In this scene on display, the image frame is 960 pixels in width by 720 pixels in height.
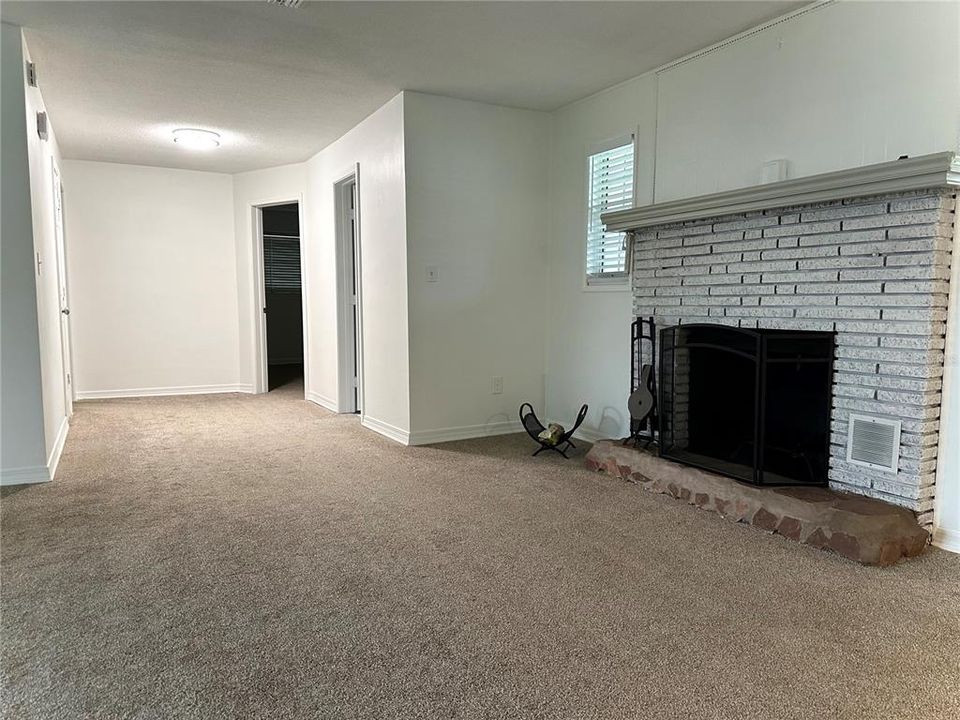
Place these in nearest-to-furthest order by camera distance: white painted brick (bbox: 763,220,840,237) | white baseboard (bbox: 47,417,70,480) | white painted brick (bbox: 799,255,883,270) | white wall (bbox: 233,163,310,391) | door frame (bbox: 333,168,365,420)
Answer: white painted brick (bbox: 799,255,883,270)
white painted brick (bbox: 763,220,840,237)
white baseboard (bbox: 47,417,70,480)
door frame (bbox: 333,168,365,420)
white wall (bbox: 233,163,310,391)

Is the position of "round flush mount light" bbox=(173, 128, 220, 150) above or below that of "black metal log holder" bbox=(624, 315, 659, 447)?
above

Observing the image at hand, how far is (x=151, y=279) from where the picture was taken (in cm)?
642

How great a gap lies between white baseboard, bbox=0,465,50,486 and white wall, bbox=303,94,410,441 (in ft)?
A: 6.88

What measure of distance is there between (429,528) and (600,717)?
1.34m

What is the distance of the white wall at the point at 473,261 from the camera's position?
4227 millimetres

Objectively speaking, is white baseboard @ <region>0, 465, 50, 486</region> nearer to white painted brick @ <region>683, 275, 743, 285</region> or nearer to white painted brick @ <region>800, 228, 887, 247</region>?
white painted brick @ <region>683, 275, 743, 285</region>

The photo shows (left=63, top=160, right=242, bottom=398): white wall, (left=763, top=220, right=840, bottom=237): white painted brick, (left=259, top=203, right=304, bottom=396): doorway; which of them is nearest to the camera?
(left=763, top=220, right=840, bottom=237): white painted brick

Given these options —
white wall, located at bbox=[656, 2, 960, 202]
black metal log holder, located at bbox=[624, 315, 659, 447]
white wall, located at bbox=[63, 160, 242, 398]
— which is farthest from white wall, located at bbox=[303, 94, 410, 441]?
white wall, located at bbox=[656, 2, 960, 202]

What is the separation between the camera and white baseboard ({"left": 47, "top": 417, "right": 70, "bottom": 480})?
137 inches

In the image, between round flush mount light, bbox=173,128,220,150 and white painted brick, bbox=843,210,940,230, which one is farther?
round flush mount light, bbox=173,128,220,150

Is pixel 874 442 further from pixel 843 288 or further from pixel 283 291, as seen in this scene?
pixel 283 291

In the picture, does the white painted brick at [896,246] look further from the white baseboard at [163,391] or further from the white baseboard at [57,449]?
the white baseboard at [163,391]

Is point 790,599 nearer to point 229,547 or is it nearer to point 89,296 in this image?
point 229,547

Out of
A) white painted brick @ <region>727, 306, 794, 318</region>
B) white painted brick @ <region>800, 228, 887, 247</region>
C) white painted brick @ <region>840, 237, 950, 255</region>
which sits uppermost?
white painted brick @ <region>800, 228, 887, 247</region>
